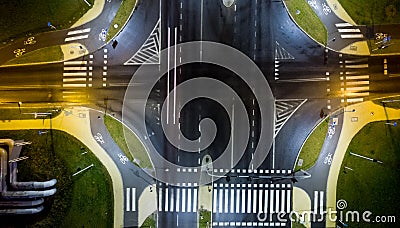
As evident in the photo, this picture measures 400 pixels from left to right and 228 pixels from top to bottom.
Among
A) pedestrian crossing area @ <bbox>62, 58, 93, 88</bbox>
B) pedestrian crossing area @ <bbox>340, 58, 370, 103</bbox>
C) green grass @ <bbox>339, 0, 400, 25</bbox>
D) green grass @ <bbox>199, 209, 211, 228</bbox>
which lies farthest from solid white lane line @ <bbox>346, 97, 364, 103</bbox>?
pedestrian crossing area @ <bbox>62, 58, 93, 88</bbox>

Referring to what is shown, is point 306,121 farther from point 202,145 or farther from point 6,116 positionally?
point 6,116

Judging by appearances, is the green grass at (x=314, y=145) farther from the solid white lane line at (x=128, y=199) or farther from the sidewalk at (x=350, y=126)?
the solid white lane line at (x=128, y=199)

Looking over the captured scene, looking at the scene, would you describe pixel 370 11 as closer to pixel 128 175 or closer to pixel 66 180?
pixel 128 175

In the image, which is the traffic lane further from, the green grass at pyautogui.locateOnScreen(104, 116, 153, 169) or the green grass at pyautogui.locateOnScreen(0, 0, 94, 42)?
the green grass at pyautogui.locateOnScreen(0, 0, 94, 42)

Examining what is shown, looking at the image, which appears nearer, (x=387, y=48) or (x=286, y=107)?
(x=387, y=48)

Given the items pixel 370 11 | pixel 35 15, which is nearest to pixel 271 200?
pixel 370 11

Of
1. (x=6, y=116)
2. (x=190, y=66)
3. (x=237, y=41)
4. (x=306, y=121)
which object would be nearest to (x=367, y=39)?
(x=306, y=121)
